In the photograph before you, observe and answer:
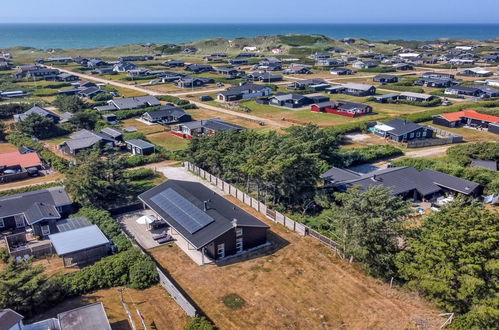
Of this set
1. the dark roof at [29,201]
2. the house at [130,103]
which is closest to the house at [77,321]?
the dark roof at [29,201]

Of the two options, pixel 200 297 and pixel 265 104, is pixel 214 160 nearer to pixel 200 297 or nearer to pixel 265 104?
pixel 200 297

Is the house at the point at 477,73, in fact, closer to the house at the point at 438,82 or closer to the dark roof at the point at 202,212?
the house at the point at 438,82

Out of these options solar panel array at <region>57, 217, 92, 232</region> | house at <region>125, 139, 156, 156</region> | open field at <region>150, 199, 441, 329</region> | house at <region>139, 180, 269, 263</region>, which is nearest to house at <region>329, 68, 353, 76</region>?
house at <region>125, 139, 156, 156</region>

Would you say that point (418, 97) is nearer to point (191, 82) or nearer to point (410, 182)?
point (410, 182)

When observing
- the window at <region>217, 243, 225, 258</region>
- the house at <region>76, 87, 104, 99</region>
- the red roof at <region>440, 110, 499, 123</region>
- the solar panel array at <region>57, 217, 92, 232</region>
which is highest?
the house at <region>76, 87, 104, 99</region>

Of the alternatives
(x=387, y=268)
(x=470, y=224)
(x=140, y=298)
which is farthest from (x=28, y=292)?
(x=470, y=224)

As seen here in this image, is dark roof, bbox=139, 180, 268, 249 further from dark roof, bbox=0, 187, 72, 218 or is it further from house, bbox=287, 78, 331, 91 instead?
house, bbox=287, 78, 331, 91

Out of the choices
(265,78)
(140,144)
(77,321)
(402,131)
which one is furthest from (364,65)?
(77,321)
